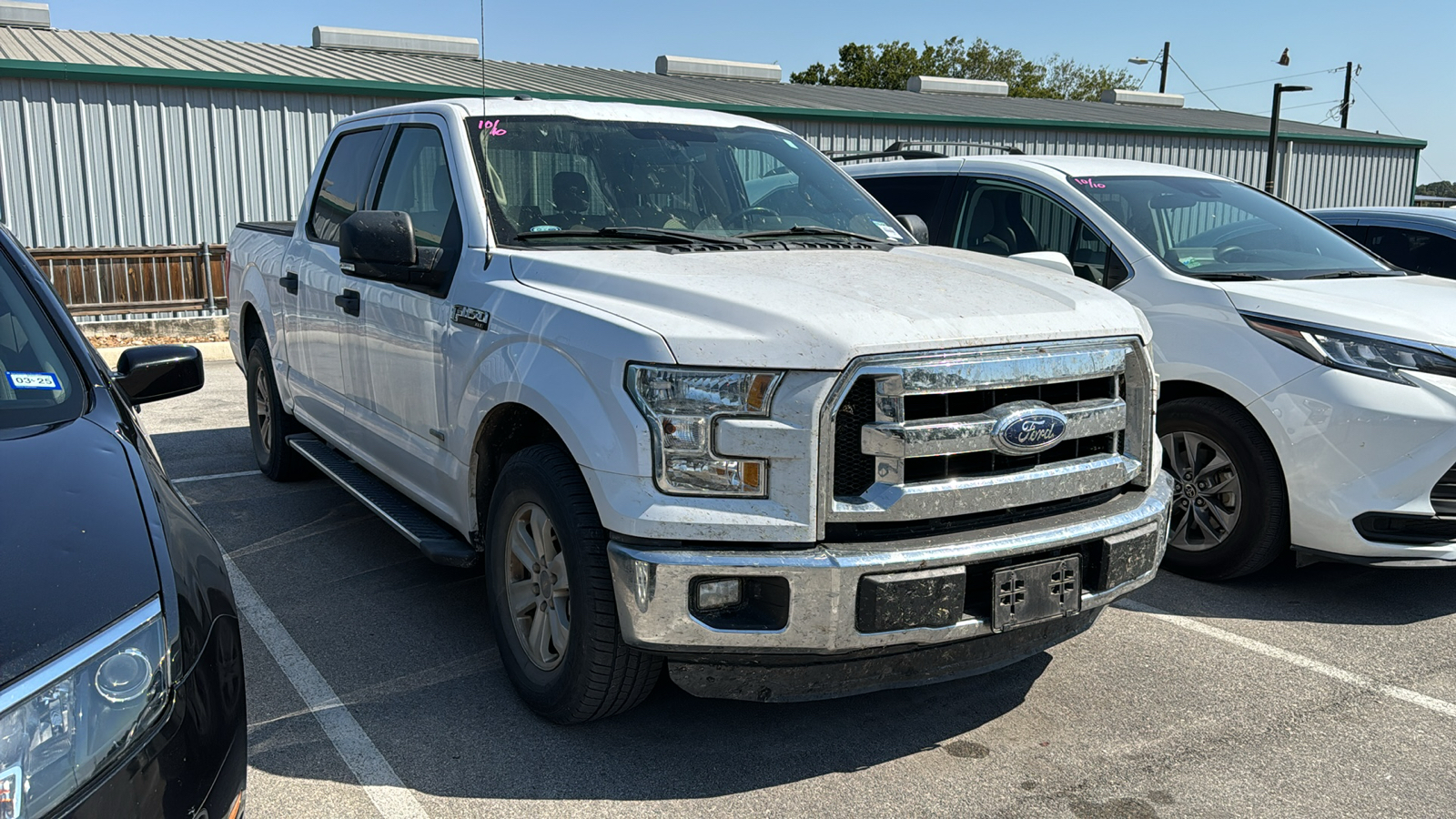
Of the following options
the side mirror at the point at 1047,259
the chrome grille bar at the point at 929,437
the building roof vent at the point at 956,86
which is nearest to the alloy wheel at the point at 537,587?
the chrome grille bar at the point at 929,437

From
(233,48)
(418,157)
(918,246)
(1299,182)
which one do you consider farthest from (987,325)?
(1299,182)

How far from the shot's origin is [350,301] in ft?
15.6

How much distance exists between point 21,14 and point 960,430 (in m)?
21.0

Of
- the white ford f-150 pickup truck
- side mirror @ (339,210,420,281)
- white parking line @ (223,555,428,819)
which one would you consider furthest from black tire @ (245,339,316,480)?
side mirror @ (339,210,420,281)

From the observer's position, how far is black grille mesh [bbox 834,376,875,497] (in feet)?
9.81

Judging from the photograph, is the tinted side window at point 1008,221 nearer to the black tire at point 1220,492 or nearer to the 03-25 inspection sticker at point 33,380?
the black tire at point 1220,492

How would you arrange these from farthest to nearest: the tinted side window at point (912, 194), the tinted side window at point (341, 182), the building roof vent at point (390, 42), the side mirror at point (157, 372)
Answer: the building roof vent at point (390, 42), the tinted side window at point (912, 194), the tinted side window at point (341, 182), the side mirror at point (157, 372)

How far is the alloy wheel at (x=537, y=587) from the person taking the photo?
132 inches

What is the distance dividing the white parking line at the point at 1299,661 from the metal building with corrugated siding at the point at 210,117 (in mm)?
7664

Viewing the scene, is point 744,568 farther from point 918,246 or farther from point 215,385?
point 215,385

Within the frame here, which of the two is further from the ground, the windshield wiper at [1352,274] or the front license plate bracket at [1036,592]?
the windshield wiper at [1352,274]

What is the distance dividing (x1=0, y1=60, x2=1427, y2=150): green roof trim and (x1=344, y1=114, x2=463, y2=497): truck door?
16.9 ft

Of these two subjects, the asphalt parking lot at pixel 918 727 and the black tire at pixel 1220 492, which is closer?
the asphalt parking lot at pixel 918 727

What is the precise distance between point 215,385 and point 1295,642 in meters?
9.46
